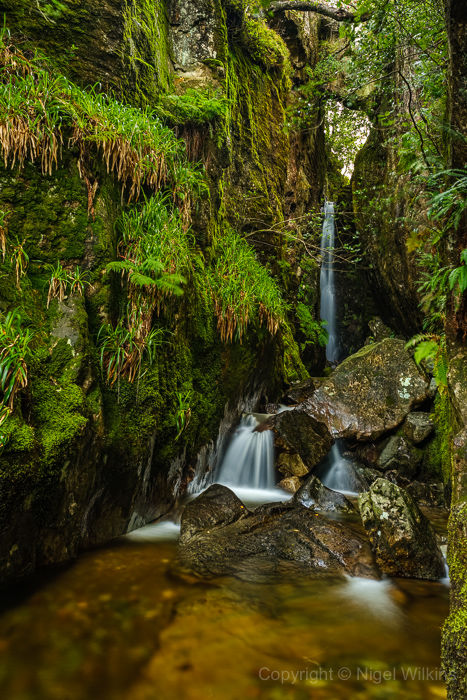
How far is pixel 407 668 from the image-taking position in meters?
2.02

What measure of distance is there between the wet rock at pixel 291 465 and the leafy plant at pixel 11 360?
13.7 feet

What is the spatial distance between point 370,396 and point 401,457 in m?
1.15

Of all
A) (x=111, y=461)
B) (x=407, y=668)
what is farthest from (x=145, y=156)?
(x=407, y=668)

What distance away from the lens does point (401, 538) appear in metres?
3.04

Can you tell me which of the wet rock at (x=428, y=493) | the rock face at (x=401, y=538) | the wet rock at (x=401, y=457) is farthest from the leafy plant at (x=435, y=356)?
the wet rock at (x=401, y=457)

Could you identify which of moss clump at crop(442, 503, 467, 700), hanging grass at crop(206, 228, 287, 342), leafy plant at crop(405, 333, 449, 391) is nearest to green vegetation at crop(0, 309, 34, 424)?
leafy plant at crop(405, 333, 449, 391)

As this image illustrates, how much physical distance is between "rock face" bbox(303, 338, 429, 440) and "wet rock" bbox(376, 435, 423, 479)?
0.25 meters

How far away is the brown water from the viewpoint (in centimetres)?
184

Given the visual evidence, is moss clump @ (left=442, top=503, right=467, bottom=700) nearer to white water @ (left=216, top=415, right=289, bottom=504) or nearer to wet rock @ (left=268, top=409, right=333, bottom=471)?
white water @ (left=216, top=415, right=289, bottom=504)

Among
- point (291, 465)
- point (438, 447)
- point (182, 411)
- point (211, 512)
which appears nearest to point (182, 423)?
point (182, 411)

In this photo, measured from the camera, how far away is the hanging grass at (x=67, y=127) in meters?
2.98

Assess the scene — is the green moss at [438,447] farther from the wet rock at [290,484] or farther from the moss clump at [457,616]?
the moss clump at [457,616]

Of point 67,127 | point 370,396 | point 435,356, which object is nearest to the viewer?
point 435,356

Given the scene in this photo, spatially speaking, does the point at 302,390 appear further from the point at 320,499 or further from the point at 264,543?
the point at 264,543
